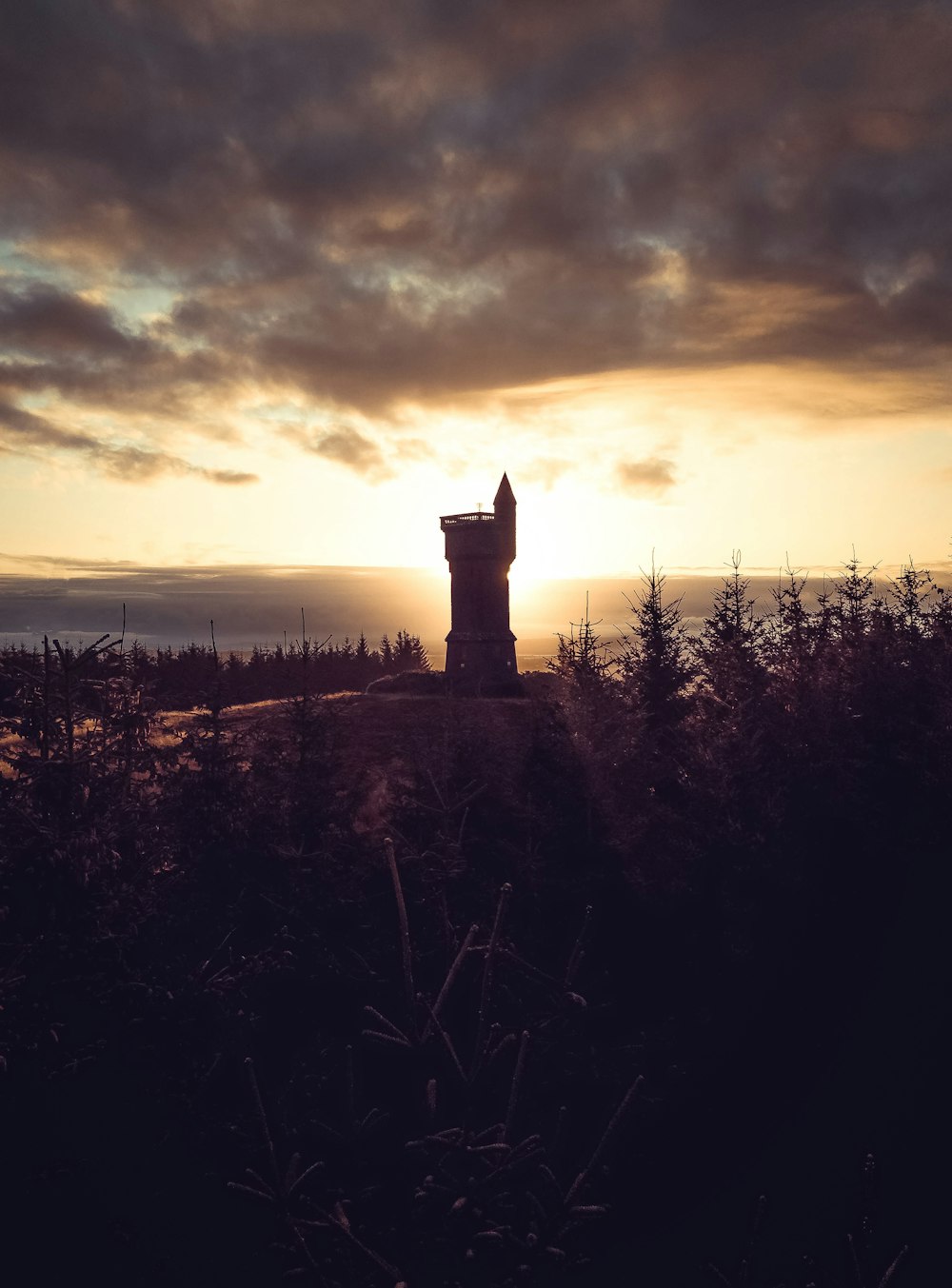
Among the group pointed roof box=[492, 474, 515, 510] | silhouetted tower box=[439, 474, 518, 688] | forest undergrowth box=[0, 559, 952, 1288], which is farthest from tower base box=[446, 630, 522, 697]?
forest undergrowth box=[0, 559, 952, 1288]

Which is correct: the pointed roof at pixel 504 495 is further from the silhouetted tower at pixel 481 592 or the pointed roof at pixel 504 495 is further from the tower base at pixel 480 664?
the tower base at pixel 480 664

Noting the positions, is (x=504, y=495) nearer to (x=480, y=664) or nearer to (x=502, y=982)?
(x=480, y=664)

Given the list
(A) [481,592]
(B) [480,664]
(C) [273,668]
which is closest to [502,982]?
(B) [480,664]

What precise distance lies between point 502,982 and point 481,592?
1465 inches

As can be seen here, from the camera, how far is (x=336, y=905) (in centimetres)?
2544

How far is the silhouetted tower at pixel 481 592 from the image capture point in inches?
2269

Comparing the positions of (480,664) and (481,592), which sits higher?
(481,592)

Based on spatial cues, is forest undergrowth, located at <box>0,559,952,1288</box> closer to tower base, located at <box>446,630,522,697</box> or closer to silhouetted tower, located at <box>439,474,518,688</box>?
tower base, located at <box>446,630,522,697</box>

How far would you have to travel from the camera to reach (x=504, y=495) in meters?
58.5

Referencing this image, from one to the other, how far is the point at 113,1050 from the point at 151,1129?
5.48 ft

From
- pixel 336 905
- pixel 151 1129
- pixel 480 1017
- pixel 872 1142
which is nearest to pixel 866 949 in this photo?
pixel 872 1142

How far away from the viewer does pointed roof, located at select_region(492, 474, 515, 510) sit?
5831 centimetres

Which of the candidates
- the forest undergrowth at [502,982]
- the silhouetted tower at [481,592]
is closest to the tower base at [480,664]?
the silhouetted tower at [481,592]

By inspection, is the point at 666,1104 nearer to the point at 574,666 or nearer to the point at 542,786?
the point at 542,786
